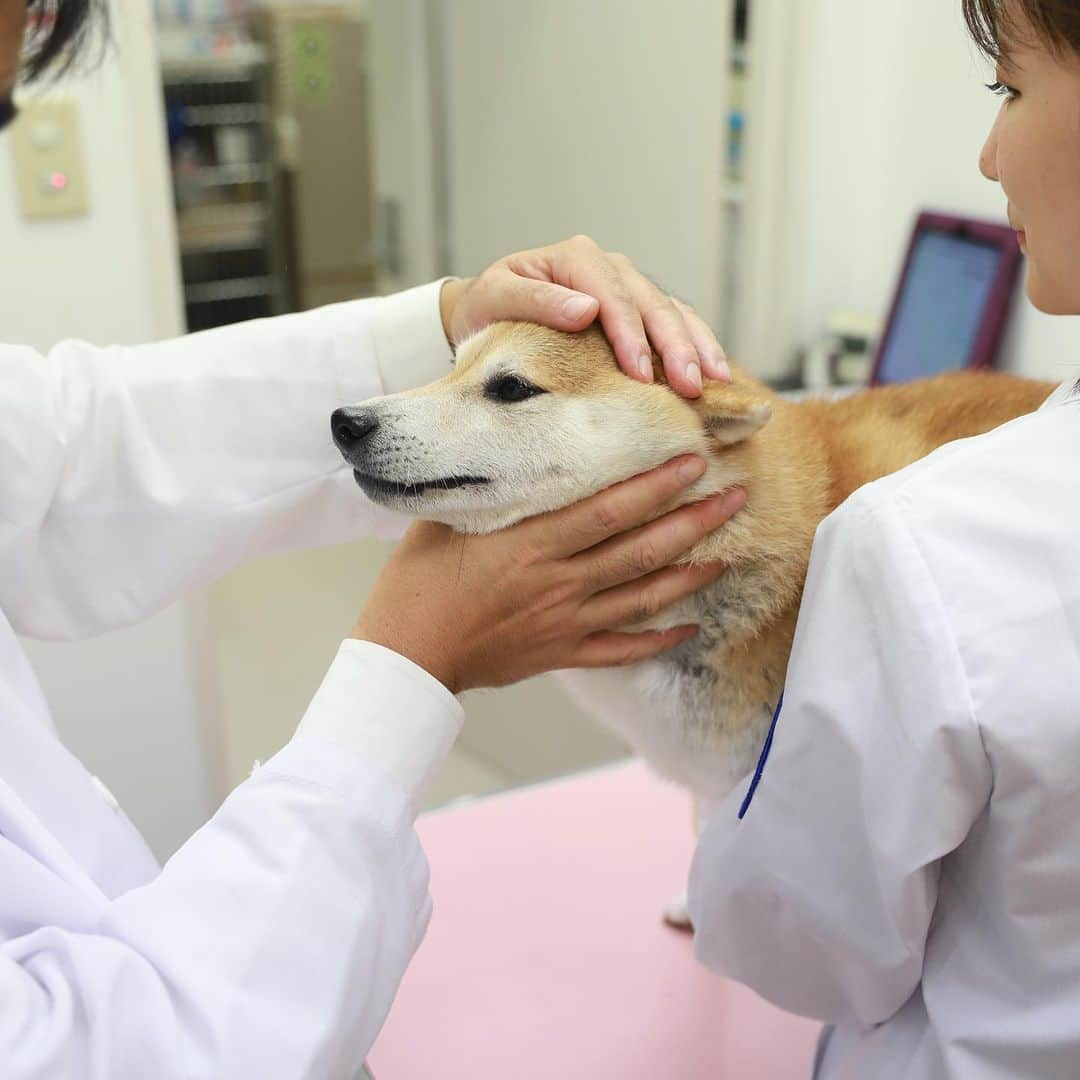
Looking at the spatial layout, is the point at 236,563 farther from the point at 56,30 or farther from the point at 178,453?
the point at 56,30

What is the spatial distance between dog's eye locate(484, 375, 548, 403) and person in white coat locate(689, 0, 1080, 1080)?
384mm

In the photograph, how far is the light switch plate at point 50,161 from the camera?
172 cm

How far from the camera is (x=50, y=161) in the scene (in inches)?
69.0

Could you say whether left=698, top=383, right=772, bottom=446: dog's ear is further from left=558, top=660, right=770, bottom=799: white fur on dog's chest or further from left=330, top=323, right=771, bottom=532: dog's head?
left=558, top=660, right=770, bottom=799: white fur on dog's chest

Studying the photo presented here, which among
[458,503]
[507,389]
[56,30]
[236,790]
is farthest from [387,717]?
[56,30]

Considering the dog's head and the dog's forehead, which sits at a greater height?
the dog's forehead

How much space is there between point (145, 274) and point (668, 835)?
1213 millimetres

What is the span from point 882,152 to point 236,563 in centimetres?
156

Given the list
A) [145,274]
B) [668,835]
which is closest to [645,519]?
[668,835]

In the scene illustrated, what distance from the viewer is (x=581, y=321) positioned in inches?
38.9

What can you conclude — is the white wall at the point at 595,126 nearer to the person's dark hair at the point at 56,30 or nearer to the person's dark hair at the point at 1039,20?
the person's dark hair at the point at 56,30

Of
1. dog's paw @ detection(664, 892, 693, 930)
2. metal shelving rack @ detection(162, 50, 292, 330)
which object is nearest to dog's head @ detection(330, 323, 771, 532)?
dog's paw @ detection(664, 892, 693, 930)

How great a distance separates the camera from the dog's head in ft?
3.20

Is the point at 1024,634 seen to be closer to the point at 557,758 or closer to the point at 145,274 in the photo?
the point at 145,274
